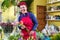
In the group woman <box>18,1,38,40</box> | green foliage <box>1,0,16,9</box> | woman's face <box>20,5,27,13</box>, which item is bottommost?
woman <box>18,1,38,40</box>

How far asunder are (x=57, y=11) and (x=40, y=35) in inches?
16.2

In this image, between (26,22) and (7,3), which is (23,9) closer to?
(26,22)

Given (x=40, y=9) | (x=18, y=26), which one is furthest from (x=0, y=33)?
(x=40, y=9)

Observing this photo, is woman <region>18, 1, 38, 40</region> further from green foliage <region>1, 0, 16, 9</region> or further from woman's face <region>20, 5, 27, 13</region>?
green foliage <region>1, 0, 16, 9</region>

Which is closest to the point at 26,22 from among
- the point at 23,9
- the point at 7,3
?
the point at 23,9

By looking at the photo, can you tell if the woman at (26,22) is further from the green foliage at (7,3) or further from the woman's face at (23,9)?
the green foliage at (7,3)

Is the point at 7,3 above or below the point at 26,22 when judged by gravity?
above

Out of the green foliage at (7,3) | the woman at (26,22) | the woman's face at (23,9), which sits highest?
the green foliage at (7,3)

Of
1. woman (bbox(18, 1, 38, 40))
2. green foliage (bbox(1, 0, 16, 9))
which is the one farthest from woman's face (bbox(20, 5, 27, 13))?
green foliage (bbox(1, 0, 16, 9))

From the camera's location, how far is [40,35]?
2232 millimetres

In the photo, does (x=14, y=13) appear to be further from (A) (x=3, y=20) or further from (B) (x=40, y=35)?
(B) (x=40, y=35)

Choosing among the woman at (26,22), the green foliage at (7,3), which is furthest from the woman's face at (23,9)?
the green foliage at (7,3)

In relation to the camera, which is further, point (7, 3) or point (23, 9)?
point (7, 3)

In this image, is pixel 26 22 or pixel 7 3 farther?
pixel 7 3
